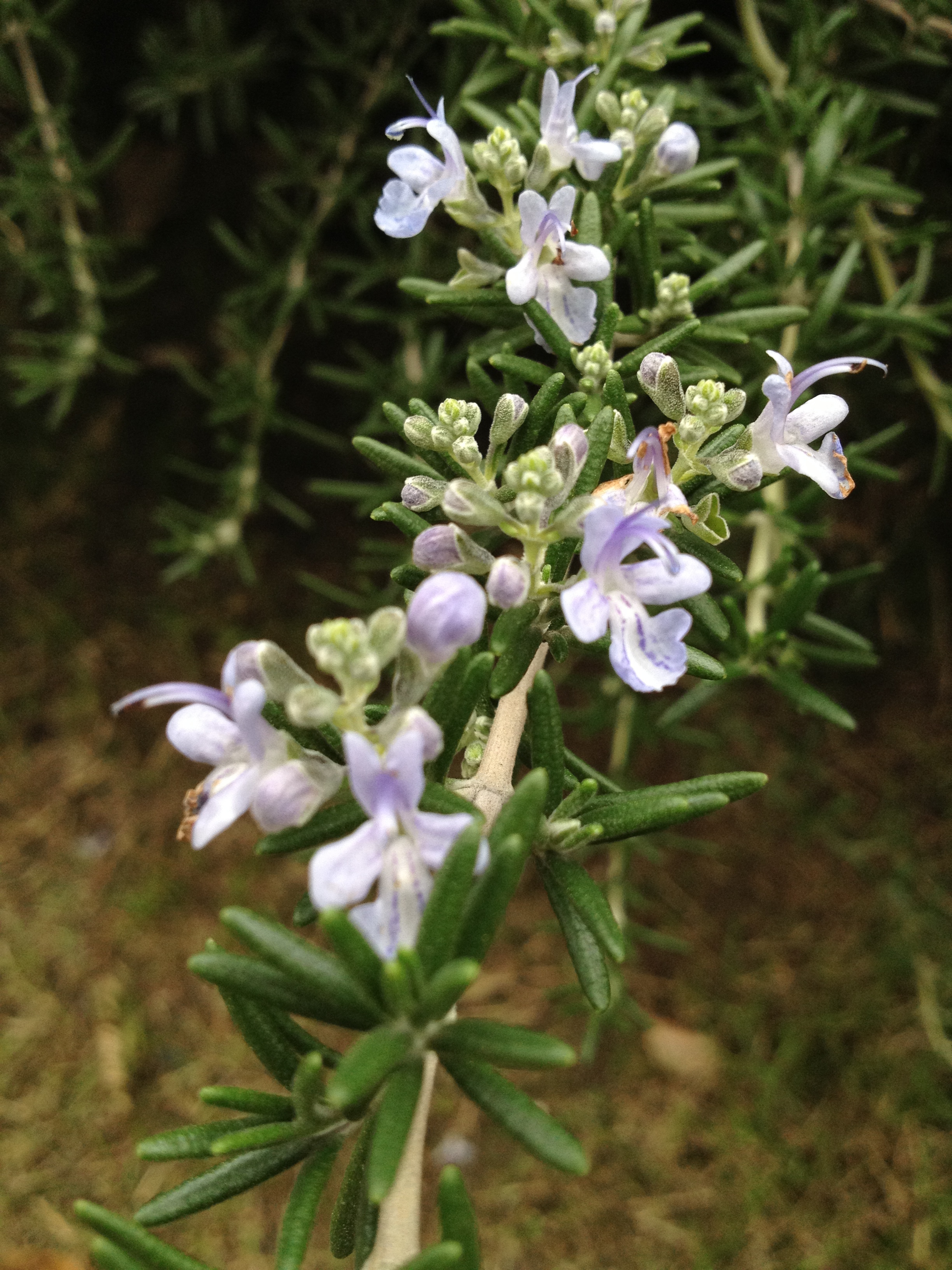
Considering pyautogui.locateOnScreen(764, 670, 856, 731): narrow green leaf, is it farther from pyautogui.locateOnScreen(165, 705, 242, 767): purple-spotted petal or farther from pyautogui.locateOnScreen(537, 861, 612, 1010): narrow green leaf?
pyautogui.locateOnScreen(165, 705, 242, 767): purple-spotted petal

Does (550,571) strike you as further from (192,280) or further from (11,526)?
(11,526)

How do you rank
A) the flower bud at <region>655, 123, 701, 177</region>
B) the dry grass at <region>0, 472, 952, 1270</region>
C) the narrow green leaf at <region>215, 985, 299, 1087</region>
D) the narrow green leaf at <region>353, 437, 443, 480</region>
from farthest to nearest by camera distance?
the dry grass at <region>0, 472, 952, 1270</region>, the flower bud at <region>655, 123, 701, 177</region>, the narrow green leaf at <region>353, 437, 443, 480</region>, the narrow green leaf at <region>215, 985, 299, 1087</region>

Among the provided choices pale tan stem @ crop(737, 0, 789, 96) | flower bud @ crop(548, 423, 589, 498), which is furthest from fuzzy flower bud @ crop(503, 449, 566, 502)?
pale tan stem @ crop(737, 0, 789, 96)

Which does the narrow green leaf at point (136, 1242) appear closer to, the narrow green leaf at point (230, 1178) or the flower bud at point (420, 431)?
the narrow green leaf at point (230, 1178)

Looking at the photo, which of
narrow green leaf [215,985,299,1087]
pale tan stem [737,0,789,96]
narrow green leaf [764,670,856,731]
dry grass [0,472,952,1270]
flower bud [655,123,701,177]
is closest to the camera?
narrow green leaf [215,985,299,1087]

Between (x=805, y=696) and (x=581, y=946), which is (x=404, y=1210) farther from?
(x=805, y=696)

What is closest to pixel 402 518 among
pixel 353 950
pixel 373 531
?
pixel 353 950

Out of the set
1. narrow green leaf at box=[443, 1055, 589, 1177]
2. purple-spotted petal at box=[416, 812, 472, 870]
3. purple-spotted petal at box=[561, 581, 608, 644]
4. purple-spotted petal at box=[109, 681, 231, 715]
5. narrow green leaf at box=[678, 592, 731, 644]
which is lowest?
narrow green leaf at box=[443, 1055, 589, 1177]
